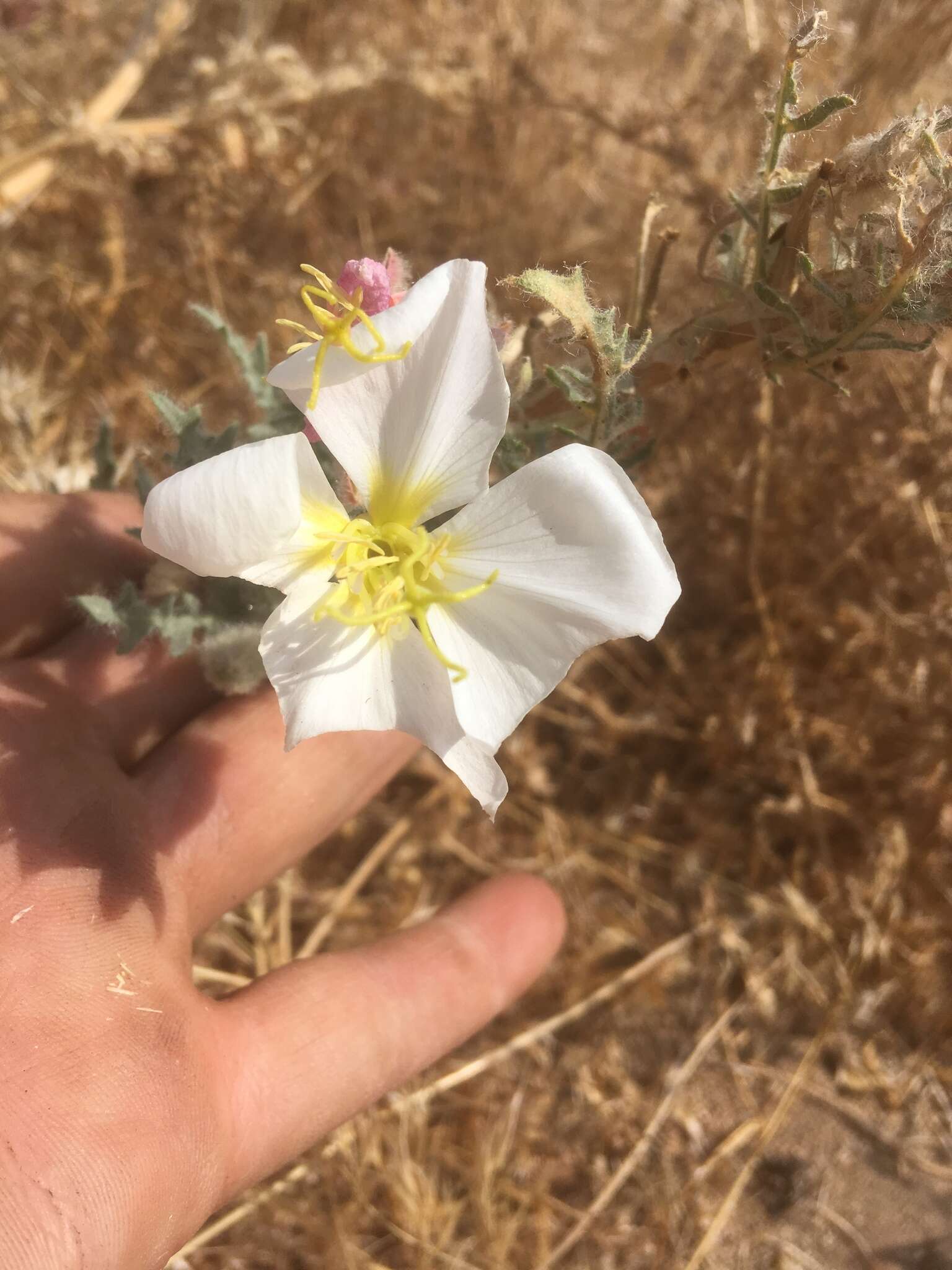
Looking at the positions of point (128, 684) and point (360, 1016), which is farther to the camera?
point (128, 684)

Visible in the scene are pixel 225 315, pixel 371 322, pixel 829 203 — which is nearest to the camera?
pixel 371 322

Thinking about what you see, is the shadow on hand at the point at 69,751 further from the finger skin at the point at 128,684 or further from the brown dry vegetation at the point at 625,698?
the brown dry vegetation at the point at 625,698

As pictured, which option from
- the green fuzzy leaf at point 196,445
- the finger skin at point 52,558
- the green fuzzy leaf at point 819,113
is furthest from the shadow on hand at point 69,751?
the green fuzzy leaf at point 819,113

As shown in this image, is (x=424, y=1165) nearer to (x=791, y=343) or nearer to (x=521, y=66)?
(x=791, y=343)

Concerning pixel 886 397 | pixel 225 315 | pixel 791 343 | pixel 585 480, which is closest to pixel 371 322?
pixel 585 480

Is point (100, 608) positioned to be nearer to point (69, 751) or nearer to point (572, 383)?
point (69, 751)

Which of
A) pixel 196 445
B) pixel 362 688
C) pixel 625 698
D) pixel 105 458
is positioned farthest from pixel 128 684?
pixel 625 698
